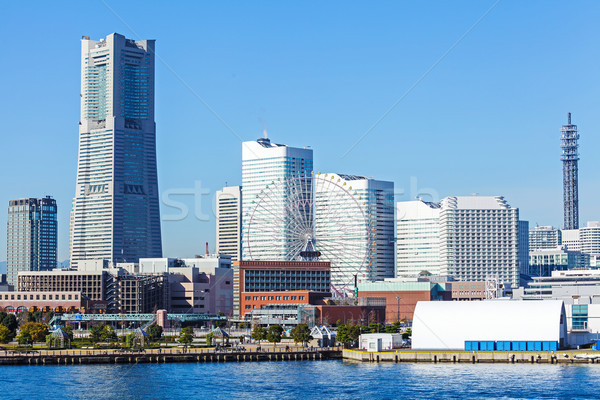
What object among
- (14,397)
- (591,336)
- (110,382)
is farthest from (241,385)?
(591,336)

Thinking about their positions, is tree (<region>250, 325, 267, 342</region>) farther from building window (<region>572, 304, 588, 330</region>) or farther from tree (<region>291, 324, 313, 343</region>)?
building window (<region>572, 304, 588, 330</region>)

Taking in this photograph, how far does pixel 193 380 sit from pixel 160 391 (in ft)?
27.4

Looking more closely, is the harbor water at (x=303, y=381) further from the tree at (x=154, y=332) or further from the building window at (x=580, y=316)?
the tree at (x=154, y=332)

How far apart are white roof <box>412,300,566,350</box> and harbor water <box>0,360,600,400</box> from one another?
7.55 metres

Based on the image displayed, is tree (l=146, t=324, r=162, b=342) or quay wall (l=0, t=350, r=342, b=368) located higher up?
tree (l=146, t=324, r=162, b=342)

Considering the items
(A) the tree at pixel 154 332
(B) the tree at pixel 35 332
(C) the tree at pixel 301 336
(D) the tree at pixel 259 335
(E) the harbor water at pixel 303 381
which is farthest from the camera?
(A) the tree at pixel 154 332

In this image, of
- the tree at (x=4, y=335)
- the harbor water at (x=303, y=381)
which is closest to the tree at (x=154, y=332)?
the tree at (x=4, y=335)

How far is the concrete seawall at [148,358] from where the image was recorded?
5108 inches

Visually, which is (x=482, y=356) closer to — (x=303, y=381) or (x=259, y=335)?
(x=303, y=381)

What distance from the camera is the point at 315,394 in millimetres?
96938

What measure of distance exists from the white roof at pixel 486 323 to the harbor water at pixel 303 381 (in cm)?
755

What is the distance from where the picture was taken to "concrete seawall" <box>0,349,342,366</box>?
426 ft

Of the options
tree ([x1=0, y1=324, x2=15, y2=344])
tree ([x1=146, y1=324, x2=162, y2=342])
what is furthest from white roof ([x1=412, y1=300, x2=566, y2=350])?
tree ([x1=0, y1=324, x2=15, y2=344])

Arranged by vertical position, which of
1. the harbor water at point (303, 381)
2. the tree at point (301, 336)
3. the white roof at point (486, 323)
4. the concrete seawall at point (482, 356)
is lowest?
the harbor water at point (303, 381)
